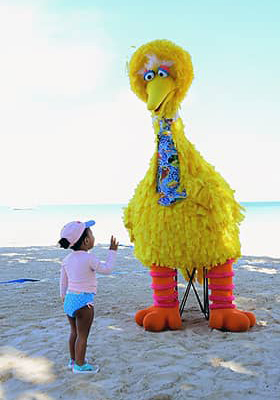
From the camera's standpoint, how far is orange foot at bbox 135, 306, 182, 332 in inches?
125

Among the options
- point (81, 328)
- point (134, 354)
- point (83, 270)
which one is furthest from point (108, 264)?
point (134, 354)

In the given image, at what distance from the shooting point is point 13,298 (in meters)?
4.51

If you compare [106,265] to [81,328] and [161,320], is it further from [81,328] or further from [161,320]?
[161,320]

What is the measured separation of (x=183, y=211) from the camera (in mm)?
2979

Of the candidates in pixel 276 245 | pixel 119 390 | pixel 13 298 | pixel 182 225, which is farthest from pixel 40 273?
pixel 276 245

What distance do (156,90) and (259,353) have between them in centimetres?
210

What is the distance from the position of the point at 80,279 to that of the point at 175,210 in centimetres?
96

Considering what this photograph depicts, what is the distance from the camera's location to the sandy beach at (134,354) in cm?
216

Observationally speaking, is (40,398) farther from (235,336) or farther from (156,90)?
(156,90)

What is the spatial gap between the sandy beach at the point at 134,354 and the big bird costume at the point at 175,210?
0.27 metres

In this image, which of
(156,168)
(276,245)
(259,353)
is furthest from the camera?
(276,245)

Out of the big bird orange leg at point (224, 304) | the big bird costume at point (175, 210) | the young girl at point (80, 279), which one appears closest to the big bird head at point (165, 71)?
the big bird costume at point (175, 210)

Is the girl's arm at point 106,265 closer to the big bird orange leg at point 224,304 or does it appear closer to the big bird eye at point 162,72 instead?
the big bird orange leg at point 224,304

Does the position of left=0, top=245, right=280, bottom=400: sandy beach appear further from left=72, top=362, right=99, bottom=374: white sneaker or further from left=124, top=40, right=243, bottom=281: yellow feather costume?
left=124, top=40, right=243, bottom=281: yellow feather costume
